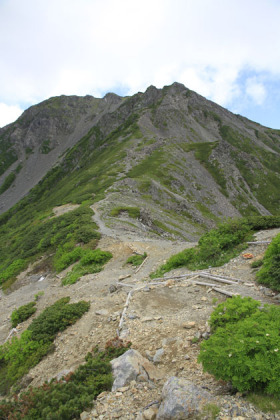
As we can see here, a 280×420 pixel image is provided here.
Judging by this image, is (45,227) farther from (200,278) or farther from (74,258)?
(200,278)

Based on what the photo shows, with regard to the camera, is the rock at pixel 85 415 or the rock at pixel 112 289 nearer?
the rock at pixel 85 415

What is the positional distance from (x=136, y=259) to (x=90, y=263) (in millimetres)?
4787

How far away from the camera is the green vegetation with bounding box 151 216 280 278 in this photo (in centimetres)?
1603

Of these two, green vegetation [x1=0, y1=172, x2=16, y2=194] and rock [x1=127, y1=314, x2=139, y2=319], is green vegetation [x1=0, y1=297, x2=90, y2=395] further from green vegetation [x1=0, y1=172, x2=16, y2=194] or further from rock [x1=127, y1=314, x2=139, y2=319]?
green vegetation [x1=0, y1=172, x2=16, y2=194]

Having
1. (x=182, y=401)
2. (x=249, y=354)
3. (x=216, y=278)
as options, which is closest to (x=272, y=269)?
(x=216, y=278)

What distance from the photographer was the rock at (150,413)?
18.1 feet

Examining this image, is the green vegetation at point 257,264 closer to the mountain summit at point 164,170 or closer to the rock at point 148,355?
the rock at point 148,355

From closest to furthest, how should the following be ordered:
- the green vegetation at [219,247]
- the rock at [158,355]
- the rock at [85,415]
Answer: the rock at [85,415], the rock at [158,355], the green vegetation at [219,247]

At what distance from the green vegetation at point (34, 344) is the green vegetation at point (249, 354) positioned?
8.00 m

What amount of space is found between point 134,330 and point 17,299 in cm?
1608

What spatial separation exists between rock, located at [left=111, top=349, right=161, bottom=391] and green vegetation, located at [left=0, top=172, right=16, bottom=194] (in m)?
175

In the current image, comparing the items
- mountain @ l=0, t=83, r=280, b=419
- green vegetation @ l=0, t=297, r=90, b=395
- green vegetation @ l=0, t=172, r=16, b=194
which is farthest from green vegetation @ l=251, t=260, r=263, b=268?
green vegetation @ l=0, t=172, r=16, b=194

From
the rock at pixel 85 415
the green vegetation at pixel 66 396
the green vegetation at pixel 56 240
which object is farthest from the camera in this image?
the green vegetation at pixel 56 240

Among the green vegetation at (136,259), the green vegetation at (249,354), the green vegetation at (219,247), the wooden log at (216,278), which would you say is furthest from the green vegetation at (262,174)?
the green vegetation at (249,354)
